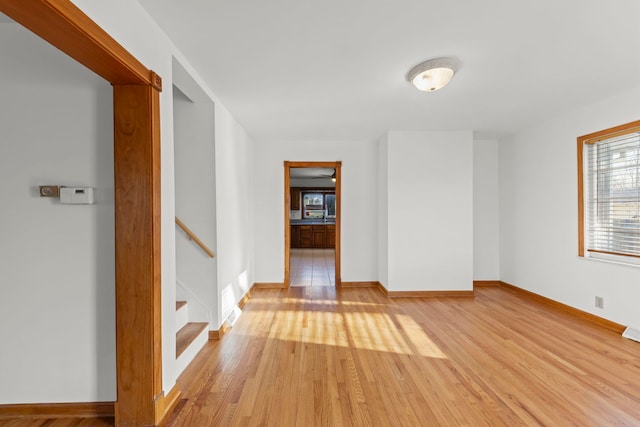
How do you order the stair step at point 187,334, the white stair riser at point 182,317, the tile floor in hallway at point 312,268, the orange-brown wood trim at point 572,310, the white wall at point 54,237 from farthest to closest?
the tile floor in hallway at point 312,268 < the orange-brown wood trim at point 572,310 < the white stair riser at point 182,317 < the stair step at point 187,334 < the white wall at point 54,237

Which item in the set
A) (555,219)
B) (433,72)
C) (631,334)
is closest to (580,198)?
(555,219)

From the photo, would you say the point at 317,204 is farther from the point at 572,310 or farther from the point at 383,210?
the point at 572,310

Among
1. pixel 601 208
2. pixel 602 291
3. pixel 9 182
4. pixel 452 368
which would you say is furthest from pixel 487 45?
pixel 9 182

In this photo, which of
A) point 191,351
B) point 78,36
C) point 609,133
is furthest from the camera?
point 609,133

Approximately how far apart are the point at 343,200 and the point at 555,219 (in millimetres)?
2893

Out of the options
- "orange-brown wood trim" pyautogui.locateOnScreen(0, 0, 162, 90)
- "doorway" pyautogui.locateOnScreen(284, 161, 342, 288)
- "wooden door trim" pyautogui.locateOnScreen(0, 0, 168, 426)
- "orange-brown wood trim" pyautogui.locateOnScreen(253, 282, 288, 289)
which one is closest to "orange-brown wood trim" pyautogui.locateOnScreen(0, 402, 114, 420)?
"wooden door trim" pyautogui.locateOnScreen(0, 0, 168, 426)

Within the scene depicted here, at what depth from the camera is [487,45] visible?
204 cm

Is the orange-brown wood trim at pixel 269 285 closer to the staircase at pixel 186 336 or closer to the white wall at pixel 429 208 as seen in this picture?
the white wall at pixel 429 208

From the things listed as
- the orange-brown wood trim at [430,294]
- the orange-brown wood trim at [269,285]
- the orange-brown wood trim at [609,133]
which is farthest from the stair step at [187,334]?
the orange-brown wood trim at [609,133]

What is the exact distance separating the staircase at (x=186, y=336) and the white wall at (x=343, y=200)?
6.71ft

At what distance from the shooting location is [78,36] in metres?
1.23

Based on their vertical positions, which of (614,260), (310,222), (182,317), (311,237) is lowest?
(182,317)

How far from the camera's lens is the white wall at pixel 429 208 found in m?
4.27

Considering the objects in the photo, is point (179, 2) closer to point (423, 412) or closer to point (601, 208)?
point (423, 412)
